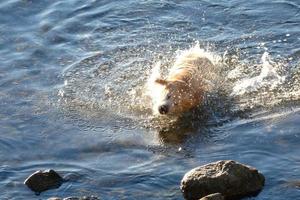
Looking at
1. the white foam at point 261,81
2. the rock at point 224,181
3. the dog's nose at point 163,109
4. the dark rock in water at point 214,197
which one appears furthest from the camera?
the white foam at point 261,81

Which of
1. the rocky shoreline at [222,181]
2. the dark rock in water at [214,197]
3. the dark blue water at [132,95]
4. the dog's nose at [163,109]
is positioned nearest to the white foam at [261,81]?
the dark blue water at [132,95]

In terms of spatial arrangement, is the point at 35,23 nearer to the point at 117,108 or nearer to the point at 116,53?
the point at 116,53

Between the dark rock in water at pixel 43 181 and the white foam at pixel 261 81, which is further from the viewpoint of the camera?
the white foam at pixel 261 81

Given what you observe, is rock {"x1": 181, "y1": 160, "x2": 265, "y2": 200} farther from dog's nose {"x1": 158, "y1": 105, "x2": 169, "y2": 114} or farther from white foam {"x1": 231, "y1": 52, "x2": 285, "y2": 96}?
white foam {"x1": 231, "y1": 52, "x2": 285, "y2": 96}

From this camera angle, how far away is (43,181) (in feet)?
31.2

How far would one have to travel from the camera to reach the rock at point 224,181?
28.9 ft

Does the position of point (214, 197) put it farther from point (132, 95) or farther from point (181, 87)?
point (132, 95)

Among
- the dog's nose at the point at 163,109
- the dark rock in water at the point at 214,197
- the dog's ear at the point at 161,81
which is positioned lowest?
the dark rock in water at the point at 214,197

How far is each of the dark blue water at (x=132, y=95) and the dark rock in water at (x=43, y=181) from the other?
0.34 ft

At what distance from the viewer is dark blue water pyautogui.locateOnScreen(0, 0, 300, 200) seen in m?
9.76

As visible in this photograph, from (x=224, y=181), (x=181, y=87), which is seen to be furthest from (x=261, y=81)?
(x=224, y=181)

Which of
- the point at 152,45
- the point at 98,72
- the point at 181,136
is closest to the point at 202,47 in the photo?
the point at 152,45

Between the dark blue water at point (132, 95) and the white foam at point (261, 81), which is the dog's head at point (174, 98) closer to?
the dark blue water at point (132, 95)

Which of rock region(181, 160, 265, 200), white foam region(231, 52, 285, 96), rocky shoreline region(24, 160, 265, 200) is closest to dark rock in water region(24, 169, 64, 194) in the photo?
rocky shoreline region(24, 160, 265, 200)
